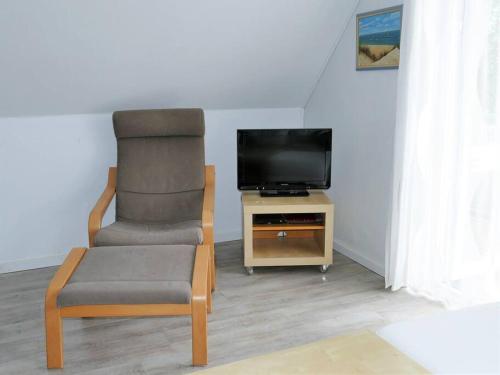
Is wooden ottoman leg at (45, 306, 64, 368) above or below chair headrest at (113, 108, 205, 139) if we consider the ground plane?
below

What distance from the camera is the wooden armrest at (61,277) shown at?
2455 mm

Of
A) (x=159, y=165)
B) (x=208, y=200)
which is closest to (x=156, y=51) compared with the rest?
(x=159, y=165)

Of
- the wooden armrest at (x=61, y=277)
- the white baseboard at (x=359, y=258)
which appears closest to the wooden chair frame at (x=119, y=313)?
the wooden armrest at (x=61, y=277)

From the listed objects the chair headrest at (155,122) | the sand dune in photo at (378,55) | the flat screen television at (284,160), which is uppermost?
the sand dune in photo at (378,55)

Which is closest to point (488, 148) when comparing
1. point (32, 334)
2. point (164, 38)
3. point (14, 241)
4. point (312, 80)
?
point (312, 80)

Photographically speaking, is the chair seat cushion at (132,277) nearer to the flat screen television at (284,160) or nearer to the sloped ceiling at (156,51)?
the flat screen television at (284,160)

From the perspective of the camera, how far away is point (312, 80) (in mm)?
4254

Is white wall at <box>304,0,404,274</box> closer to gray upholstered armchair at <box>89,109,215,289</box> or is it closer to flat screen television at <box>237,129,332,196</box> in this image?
flat screen television at <box>237,129,332,196</box>

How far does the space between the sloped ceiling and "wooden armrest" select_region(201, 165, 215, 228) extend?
684 millimetres

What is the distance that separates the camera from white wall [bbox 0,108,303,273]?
3.73 meters

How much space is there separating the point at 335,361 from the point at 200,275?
42.9 inches

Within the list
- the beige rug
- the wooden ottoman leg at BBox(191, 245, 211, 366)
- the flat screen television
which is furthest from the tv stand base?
the beige rug

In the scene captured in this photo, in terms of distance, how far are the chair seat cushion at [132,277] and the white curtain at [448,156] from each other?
1.36 meters

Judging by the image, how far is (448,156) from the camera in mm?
2992
